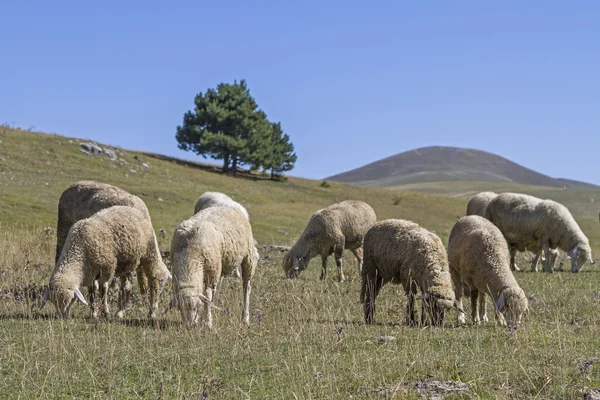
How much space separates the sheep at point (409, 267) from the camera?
1089 cm

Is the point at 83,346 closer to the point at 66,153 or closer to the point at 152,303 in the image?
the point at 152,303

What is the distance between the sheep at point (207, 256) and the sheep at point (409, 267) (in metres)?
2.20

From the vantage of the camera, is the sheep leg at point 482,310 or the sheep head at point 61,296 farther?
the sheep leg at point 482,310

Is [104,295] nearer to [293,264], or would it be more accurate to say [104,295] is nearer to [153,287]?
[153,287]

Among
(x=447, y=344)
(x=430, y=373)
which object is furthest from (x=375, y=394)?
(x=447, y=344)

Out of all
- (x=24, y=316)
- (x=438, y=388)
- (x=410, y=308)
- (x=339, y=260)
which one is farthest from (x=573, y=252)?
(x=24, y=316)

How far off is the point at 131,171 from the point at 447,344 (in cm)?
4373

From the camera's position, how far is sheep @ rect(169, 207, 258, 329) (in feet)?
32.6

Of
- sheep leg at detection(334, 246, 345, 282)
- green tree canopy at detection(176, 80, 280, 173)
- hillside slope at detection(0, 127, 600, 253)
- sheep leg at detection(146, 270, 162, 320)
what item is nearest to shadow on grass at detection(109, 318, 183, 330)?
sheep leg at detection(146, 270, 162, 320)

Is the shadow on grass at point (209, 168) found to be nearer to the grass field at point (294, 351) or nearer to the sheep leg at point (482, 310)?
the grass field at point (294, 351)

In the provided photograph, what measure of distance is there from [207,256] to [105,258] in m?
1.84

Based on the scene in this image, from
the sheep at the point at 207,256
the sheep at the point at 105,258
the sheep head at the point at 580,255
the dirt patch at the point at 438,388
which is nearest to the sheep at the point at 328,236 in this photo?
the sheep head at the point at 580,255

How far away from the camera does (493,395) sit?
675cm

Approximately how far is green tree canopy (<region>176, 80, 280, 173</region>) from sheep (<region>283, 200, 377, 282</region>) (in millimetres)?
48239
